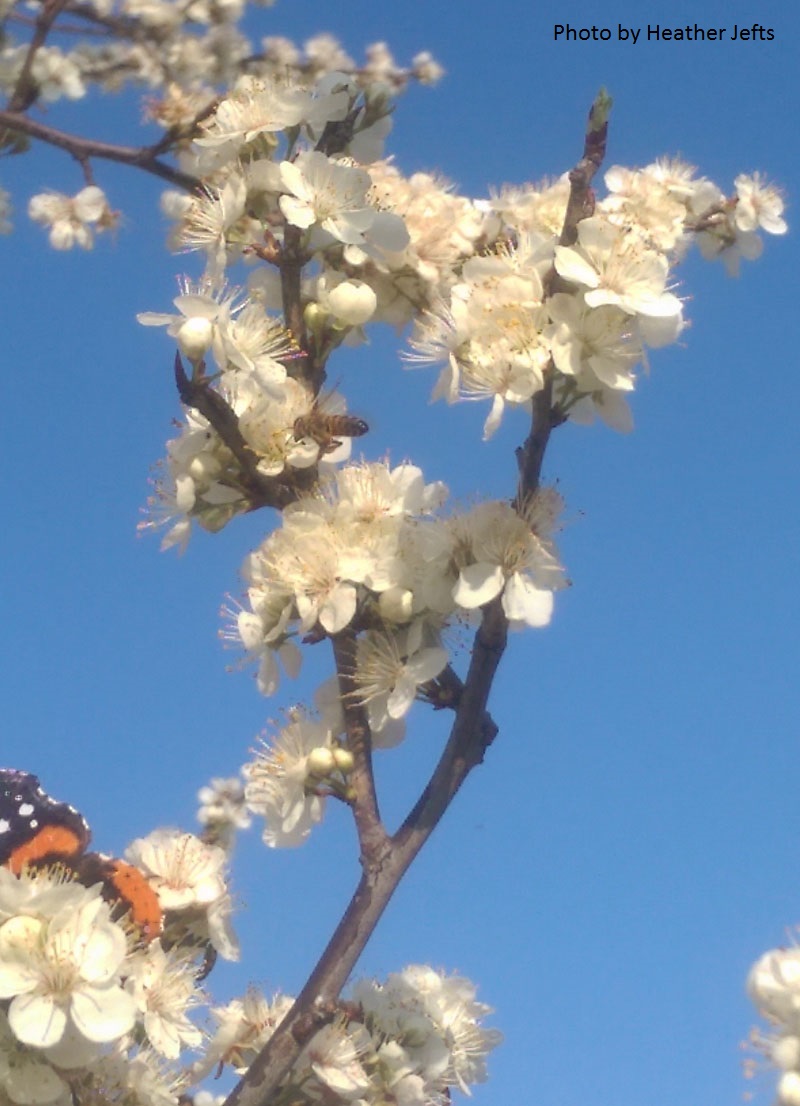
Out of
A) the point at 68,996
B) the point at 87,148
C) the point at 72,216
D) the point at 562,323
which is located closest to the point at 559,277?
the point at 562,323

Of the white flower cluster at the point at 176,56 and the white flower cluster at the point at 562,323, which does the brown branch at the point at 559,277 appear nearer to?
the white flower cluster at the point at 562,323

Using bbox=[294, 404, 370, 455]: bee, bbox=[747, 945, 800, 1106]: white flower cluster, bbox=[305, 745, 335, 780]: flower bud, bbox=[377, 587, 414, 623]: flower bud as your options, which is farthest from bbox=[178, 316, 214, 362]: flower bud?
bbox=[747, 945, 800, 1106]: white flower cluster

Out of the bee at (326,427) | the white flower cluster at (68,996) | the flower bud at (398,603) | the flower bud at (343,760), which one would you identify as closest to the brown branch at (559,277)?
the flower bud at (398,603)

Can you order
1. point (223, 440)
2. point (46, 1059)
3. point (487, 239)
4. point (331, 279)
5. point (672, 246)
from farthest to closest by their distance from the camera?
1. point (672, 246)
2. point (487, 239)
3. point (331, 279)
4. point (223, 440)
5. point (46, 1059)

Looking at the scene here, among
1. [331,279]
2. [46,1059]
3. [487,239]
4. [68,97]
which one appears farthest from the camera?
[68,97]

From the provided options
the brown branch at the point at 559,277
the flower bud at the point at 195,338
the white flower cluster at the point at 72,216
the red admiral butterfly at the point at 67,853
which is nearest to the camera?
the brown branch at the point at 559,277

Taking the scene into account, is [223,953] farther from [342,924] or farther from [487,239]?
[487,239]

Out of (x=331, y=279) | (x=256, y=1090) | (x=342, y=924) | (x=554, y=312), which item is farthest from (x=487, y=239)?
(x=256, y=1090)
